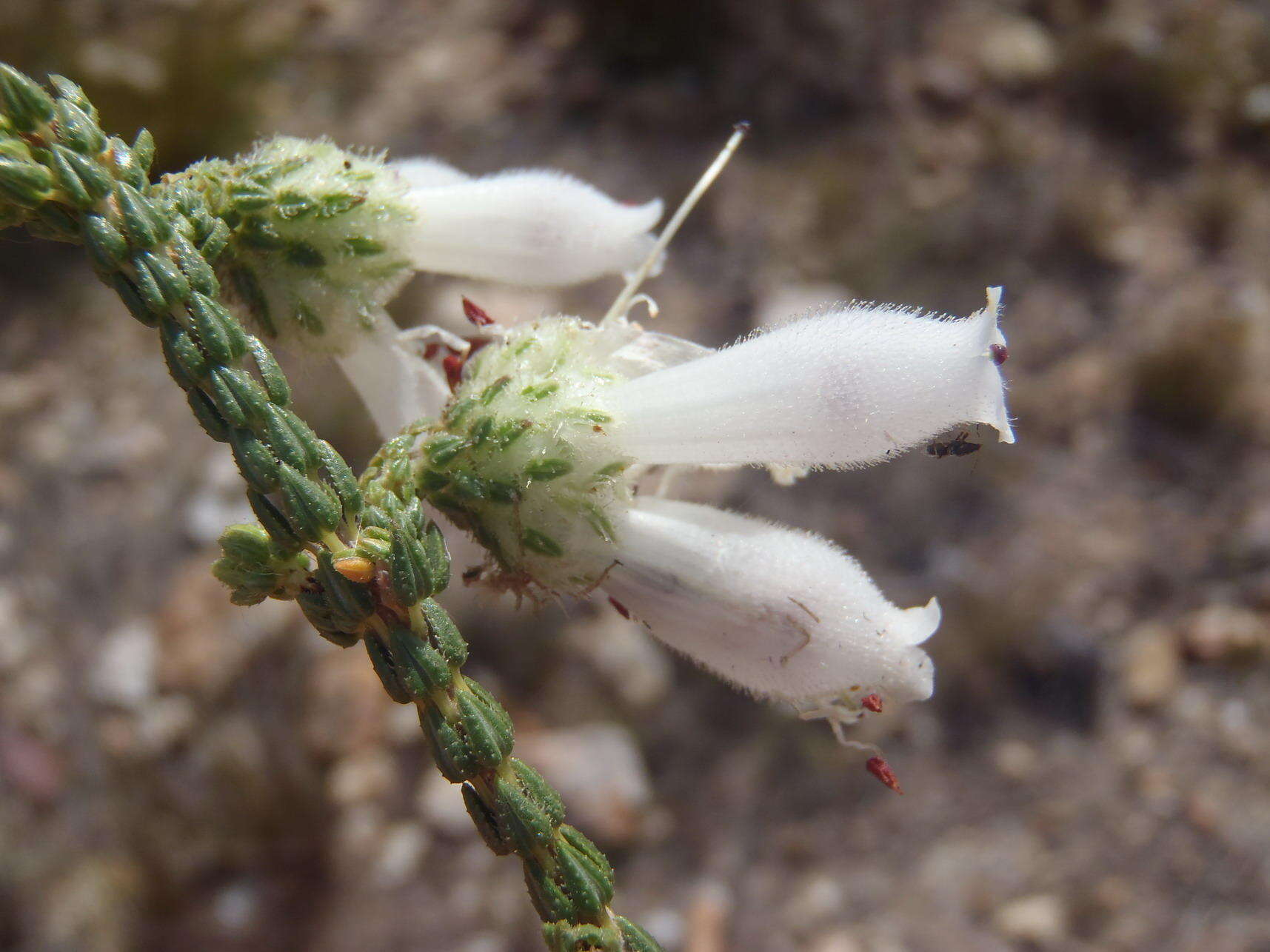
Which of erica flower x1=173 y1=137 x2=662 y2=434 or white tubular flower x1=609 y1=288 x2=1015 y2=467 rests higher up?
erica flower x1=173 y1=137 x2=662 y2=434

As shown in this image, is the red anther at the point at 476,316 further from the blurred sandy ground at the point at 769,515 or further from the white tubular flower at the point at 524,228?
the blurred sandy ground at the point at 769,515

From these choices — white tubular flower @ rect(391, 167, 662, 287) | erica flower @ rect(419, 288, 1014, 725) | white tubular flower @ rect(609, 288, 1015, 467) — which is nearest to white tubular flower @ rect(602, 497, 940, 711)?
erica flower @ rect(419, 288, 1014, 725)

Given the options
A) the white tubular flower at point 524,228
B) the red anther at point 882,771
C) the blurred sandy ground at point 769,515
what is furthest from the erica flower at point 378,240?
the blurred sandy ground at point 769,515

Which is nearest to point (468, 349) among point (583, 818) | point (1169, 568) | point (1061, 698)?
point (583, 818)

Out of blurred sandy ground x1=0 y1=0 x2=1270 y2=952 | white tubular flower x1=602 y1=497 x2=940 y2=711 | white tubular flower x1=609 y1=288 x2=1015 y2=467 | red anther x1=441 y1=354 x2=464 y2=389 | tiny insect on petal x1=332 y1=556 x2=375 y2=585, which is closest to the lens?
tiny insect on petal x1=332 y1=556 x2=375 y2=585

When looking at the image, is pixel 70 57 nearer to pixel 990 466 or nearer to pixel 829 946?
pixel 990 466

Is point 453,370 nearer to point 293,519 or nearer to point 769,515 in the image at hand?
point 293,519

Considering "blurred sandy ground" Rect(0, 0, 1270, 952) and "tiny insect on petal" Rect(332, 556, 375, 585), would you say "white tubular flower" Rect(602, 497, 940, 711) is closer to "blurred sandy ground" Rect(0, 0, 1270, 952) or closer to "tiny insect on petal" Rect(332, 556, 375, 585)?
"tiny insect on petal" Rect(332, 556, 375, 585)
